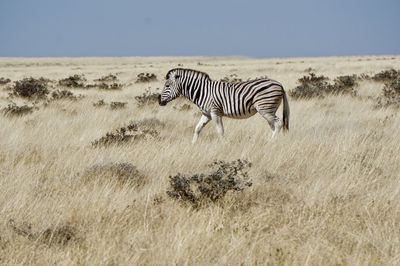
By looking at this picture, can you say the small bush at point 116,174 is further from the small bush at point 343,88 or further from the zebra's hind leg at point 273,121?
the small bush at point 343,88

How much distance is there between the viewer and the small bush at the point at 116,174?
20.8ft

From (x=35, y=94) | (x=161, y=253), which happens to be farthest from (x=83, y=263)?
(x=35, y=94)

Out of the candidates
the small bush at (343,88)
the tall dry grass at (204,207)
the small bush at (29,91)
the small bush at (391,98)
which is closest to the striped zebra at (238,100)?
the tall dry grass at (204,207)

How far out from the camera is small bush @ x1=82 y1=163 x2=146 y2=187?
634cm

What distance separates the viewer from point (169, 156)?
781 cm

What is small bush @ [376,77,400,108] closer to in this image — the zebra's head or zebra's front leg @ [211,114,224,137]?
zebra's front leg @ [211,114,224,137]

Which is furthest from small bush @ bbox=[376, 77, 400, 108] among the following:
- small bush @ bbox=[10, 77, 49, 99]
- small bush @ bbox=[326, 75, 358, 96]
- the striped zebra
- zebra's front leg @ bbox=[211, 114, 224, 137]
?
small bush @ bbox=[10, 77, 49, 99]

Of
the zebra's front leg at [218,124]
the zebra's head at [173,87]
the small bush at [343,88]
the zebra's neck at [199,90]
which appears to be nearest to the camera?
the zebra's front leg at [218,124]

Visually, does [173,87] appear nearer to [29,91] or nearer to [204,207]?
[204,207]

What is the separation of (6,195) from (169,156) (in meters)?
2.75

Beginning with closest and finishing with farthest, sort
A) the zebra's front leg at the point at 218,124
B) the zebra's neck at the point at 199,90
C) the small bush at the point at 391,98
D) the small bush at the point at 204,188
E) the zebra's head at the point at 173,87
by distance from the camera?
1. the small bush at the point at 204,188
2. the zebra's front leg at the point at 218,124
3. the zebra's neck at the point at 199,90
4. the zebra's head at the point at 173,87
5. the small bush at the point at 391,98

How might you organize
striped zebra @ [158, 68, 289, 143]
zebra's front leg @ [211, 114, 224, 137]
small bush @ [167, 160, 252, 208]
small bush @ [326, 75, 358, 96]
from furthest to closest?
1. small bush @ [326, 75, 358, 96]
2. striped zebra @ [158, 68, 289, 143]
3. zebra's front leg @ [211, 114, 224, 137]
4. small bush @ [167, 160, 252, 208]

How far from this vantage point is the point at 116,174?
655 centimetres

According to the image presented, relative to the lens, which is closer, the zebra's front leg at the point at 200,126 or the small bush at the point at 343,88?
the zebra's front leg at the point at 200,126
